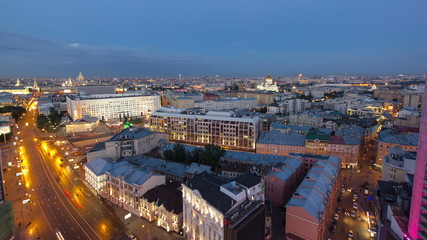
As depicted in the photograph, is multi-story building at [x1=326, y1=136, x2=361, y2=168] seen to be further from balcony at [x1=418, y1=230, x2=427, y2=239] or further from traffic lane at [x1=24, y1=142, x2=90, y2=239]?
traffic lane at [x1=24, y1=142, x2=90, y2=239]

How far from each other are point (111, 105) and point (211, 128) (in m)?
49.6

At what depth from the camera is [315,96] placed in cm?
13475

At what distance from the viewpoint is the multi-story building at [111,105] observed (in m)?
79.8

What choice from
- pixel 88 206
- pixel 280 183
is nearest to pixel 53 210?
pixel 88 206

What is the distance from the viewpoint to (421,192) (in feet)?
56.8

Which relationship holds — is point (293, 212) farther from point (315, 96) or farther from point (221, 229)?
point (315, 96)

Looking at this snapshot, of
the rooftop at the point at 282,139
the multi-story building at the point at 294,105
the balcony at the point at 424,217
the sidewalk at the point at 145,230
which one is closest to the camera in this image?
the balcony at the point at 424,217

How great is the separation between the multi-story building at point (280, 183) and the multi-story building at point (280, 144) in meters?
12.6

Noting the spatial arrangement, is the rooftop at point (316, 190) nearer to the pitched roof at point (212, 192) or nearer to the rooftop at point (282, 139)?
the pitched roof at point (212, 192)

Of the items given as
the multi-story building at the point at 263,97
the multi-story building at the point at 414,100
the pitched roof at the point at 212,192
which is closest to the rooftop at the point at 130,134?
the pitched roof at the point at 212,192

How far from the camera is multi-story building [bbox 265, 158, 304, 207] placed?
28.4m

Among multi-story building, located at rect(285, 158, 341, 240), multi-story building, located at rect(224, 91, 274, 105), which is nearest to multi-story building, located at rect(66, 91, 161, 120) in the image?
multi-story building, located at rect(224, 91, 274, 105)

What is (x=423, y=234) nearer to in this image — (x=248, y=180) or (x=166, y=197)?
(x=248, y=180)

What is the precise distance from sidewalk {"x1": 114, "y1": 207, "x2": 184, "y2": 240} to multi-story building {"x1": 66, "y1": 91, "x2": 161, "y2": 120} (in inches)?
2530
